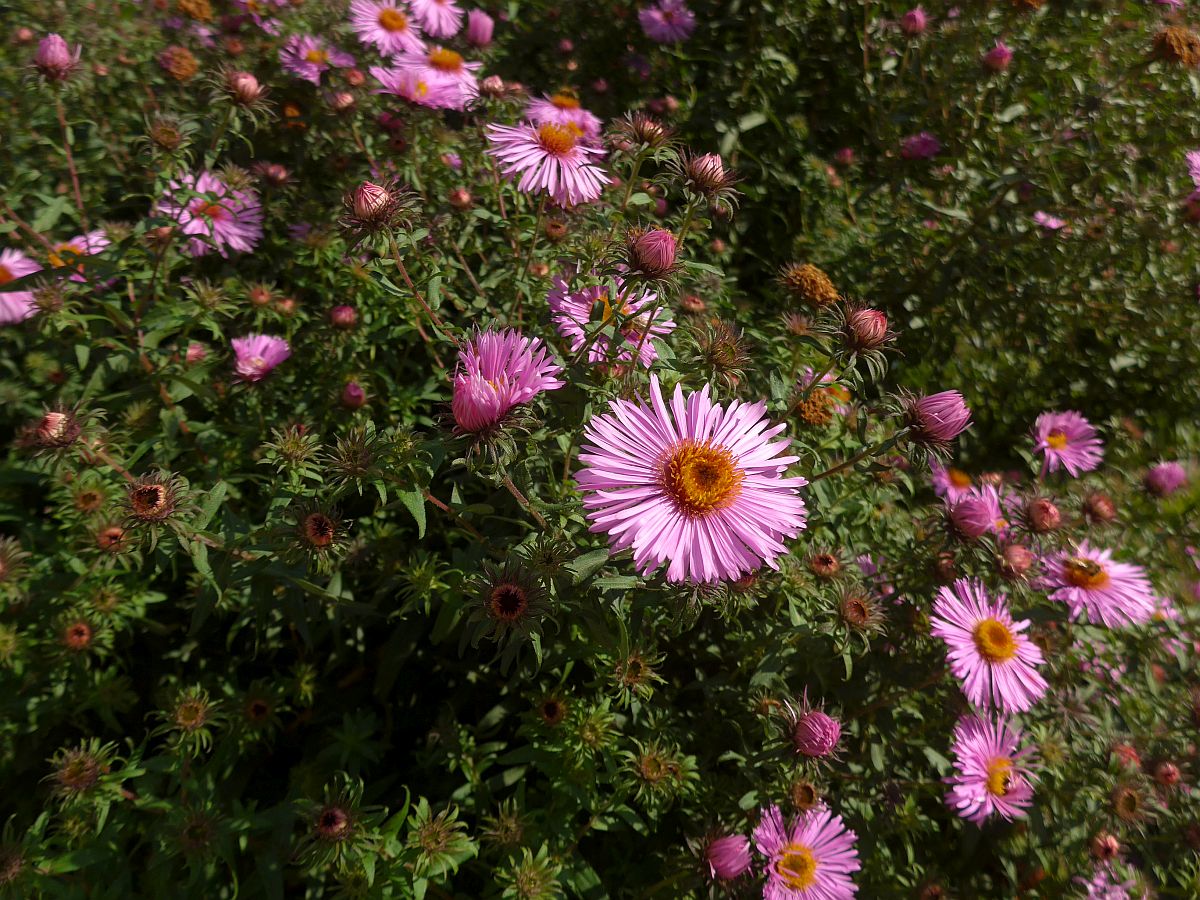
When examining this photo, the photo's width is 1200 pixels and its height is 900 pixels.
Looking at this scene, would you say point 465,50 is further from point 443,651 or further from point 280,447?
point 443,651

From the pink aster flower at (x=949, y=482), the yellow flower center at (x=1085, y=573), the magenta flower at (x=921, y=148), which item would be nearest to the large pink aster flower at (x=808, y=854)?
the yellow flower center at (x=1085, y=573)

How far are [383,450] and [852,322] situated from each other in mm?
1006

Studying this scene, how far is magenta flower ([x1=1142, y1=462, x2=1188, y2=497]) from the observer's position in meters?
2.64

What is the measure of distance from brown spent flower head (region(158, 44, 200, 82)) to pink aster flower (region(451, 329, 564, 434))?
2.07 m

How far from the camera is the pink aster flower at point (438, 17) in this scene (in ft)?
10.1

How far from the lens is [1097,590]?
87.4 inches

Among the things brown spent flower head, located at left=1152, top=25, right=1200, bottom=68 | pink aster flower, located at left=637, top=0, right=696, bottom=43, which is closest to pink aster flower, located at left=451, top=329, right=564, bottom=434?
pink aster flower, located at left=637, top=0, right=696, bottom=43

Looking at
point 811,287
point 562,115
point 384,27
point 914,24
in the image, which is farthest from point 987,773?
point 384,27

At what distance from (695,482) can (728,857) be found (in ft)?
2.89

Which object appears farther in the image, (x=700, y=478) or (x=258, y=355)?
(x=258, y=355)

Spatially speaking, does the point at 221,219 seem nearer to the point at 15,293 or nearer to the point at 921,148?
the point at 15,293

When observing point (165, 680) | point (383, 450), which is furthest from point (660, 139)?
point (165, 680)

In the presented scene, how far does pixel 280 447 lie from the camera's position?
1674mm

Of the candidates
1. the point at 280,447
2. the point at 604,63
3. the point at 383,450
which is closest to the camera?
the point at 383,450
